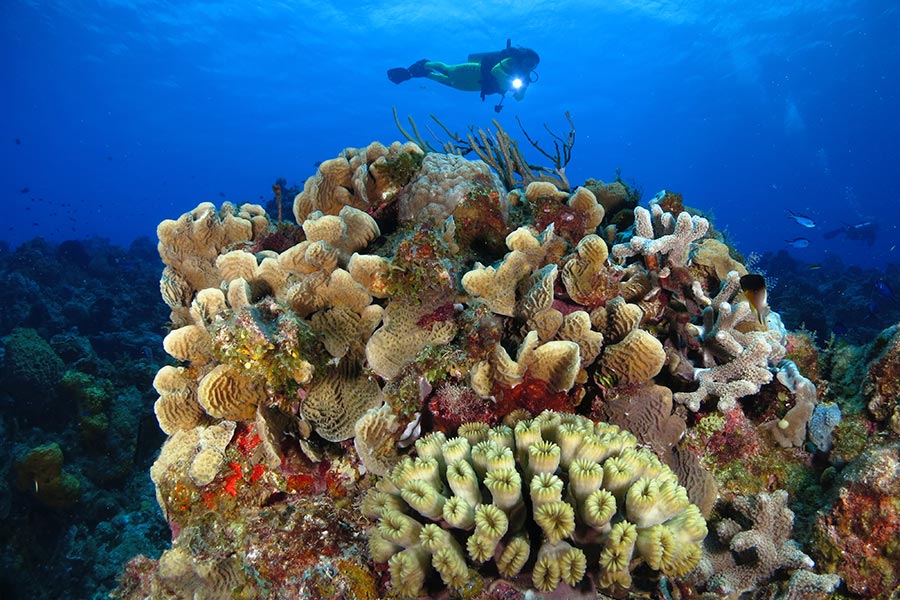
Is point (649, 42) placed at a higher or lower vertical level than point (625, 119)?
higher

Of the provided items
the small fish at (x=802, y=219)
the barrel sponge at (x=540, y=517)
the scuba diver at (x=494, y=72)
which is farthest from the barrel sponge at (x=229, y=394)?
the small fish at (x=802, y=219)

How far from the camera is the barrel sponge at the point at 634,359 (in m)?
2.80

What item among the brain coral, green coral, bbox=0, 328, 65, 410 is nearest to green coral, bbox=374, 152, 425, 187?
the brain coral

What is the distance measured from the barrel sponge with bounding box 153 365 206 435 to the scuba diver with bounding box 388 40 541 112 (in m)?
11.0

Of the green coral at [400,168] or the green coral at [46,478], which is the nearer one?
the green coral at [400,168]

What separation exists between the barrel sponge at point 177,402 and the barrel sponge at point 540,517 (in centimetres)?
182

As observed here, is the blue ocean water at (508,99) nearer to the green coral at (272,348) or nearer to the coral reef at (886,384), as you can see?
the coral reef at (886,384)

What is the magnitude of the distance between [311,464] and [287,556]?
1.98 feet

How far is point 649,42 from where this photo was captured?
52156mm

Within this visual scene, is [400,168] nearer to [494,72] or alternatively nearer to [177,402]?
[177,402]

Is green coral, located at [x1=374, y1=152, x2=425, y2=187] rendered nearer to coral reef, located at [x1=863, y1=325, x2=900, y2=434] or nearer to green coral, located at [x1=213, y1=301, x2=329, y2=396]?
green coral, located at [x1=213, y1=301, x2=329, y2=396]

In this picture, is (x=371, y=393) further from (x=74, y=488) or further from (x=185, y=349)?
(x=74, y=488)

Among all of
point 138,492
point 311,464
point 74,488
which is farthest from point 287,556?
point 138,492

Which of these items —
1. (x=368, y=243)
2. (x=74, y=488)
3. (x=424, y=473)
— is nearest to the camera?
(x=424, y=473)
